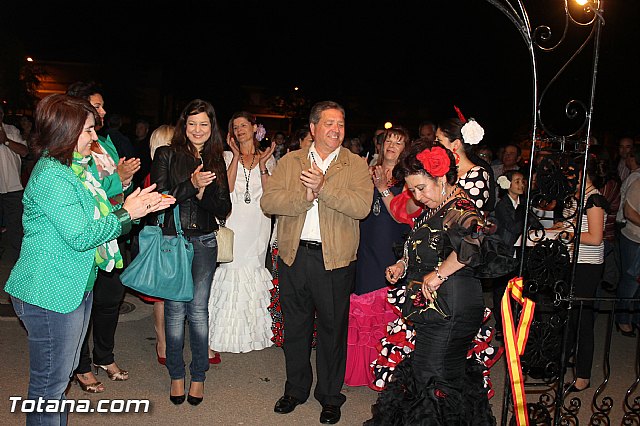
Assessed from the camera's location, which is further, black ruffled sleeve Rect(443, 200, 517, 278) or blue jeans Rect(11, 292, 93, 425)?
black ruffled sleeve Rect(443, 200, 517, 278)

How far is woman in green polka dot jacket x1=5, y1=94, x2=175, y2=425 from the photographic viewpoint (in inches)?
→ 115

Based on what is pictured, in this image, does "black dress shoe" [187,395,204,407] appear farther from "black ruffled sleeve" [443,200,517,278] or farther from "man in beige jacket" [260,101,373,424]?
"black ruffled sleeve" [443,200,517,278]

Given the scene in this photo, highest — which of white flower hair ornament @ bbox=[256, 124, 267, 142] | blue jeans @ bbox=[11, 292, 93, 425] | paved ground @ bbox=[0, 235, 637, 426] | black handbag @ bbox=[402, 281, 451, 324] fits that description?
white flower hair ornament @ bbox=[256, 124, 267, 142]

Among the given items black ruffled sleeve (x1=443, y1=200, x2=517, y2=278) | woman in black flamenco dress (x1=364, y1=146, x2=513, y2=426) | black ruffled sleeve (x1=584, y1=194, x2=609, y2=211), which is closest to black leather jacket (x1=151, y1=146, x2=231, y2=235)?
woman in black flamenco dress (x1=364, y1=146, x2=513, y2=426)

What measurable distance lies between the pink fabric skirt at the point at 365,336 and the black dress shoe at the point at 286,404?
0.64m

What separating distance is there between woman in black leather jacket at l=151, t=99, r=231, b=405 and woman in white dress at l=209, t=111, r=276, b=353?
1.01 metres

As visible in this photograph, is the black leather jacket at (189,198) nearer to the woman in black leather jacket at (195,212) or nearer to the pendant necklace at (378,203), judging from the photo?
the woman in black leather jacket at (195,212)

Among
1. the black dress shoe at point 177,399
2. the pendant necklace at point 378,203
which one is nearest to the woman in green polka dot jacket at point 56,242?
the black dress shoe at point 177,399

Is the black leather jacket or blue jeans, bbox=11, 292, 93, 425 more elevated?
the black leather jacket

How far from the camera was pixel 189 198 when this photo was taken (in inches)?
167

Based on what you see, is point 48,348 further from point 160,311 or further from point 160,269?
point 160,311

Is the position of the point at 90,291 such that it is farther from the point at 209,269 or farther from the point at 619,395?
the point at 619,395

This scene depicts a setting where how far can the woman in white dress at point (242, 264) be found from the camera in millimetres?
5527

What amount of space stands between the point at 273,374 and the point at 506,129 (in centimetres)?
1523
